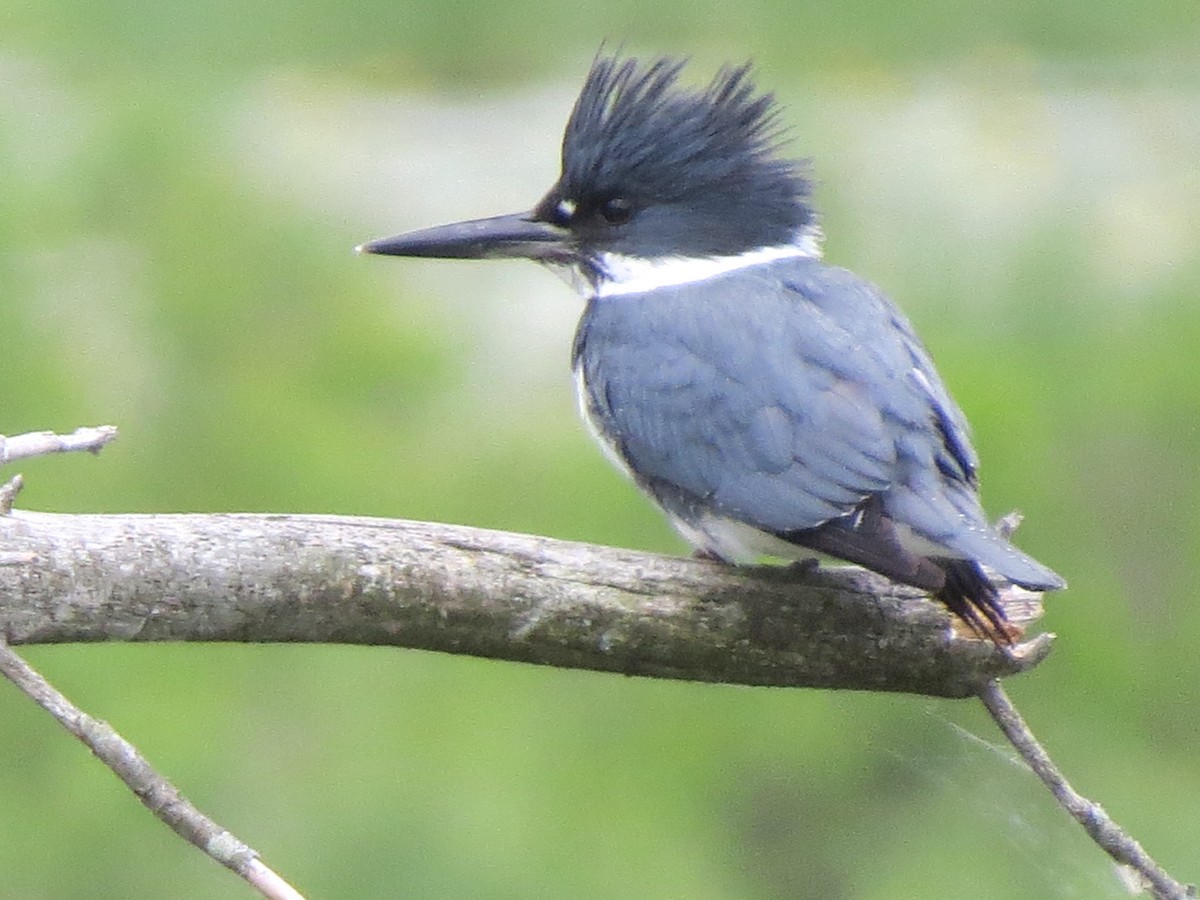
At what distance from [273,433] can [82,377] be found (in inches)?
11.9

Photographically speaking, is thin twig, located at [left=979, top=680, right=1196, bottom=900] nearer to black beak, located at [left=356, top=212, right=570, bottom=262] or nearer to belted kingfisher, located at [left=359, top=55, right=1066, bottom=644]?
belted kingfisher, located at [left=359, top=55, right=1066, bottom=644]

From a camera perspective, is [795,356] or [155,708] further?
[155,708]

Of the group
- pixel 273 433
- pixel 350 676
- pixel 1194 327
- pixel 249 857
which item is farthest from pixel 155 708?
pixel 1194 327

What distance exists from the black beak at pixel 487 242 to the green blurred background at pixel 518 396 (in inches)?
26.7

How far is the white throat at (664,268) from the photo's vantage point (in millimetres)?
2119

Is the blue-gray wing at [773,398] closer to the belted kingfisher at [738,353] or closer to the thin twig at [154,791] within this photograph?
the belted kingfisher at [738,353]

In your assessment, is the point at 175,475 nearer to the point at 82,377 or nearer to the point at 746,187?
the point at 82,377

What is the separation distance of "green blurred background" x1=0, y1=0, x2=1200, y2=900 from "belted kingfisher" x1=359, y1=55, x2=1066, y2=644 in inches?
18.6

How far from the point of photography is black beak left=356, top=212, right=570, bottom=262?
2166 millimetres

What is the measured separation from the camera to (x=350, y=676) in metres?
2.75

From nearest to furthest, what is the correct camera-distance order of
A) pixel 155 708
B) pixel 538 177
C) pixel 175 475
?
1. pixel 155 708
2. pixel 175 475
3. pixel 538 177

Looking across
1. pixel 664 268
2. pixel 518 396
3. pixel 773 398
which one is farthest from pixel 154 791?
pixel 518 396

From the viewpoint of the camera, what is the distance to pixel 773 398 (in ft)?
6.06

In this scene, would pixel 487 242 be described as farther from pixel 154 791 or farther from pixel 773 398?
pixel 154 791
